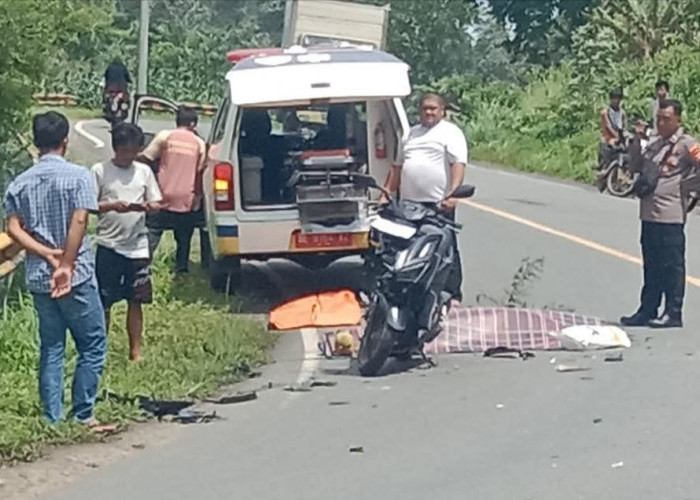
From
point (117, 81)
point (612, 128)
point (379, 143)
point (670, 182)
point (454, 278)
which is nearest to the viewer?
point (454, 278)

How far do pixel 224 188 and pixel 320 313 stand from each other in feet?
5.03

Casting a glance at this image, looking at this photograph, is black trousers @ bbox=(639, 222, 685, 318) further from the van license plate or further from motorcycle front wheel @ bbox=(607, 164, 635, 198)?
motorcycle front wheel @ bbox=(607, 164, 635, 198)

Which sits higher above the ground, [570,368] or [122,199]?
[122,199]

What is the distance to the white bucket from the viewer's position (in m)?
14.7

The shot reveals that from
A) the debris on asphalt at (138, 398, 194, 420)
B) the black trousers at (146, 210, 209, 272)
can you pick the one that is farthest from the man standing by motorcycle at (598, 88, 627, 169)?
the debris on asphalt at (138, 398, 194, 420)

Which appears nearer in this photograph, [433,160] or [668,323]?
[668,323]

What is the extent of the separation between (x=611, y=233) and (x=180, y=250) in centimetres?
623

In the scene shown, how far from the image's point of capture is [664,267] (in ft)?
42.8

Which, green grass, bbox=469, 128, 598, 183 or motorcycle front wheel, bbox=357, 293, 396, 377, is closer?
motorcycle front wheel, bbox=357, 293, 396, 377

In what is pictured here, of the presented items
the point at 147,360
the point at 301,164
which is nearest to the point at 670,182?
the point at 301,164

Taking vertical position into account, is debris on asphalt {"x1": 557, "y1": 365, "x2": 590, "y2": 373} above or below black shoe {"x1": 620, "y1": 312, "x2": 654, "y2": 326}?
above

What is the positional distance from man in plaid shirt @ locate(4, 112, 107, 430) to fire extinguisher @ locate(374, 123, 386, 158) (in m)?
6.04

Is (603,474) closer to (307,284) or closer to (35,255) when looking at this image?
(35,255)

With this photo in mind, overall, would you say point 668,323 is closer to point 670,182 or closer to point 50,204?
point 670,182
